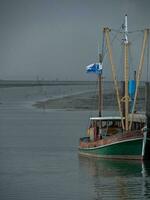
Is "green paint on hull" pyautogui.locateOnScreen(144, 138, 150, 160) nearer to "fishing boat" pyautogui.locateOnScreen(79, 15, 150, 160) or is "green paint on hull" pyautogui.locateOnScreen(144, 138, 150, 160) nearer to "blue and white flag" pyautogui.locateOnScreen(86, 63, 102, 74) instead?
"fishing boat" pyautogui.locateOnScreen(79, 15, 150, 160)

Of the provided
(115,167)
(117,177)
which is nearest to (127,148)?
(115,167)

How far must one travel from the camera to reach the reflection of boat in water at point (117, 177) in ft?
123

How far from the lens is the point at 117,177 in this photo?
43.5 m

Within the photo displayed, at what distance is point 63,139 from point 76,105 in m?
107

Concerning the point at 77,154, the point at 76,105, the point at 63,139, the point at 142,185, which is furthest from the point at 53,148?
the point at 76,105

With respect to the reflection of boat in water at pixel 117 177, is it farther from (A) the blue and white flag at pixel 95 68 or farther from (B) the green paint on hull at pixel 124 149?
(A) the blue and white flag at pixel 95 68

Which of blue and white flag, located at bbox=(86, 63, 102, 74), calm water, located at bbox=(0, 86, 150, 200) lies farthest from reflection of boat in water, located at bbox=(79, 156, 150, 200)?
blue and white flag, located at bbox=(86, 63, 102, 74)

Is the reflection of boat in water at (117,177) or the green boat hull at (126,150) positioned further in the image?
the green boat hull at (126,150)

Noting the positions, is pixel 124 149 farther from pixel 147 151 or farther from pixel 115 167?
pixel 115 167

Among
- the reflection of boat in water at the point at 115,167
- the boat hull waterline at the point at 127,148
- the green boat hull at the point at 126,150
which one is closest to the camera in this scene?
the reflection of boat in water at the point at 115,167

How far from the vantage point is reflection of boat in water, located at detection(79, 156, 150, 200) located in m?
37.5

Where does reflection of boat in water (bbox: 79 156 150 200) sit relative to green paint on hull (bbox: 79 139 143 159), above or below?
below

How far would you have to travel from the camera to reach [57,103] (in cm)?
19562

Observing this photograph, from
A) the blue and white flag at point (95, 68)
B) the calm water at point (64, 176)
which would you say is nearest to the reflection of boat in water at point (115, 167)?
the calm water at point (64, 176)
